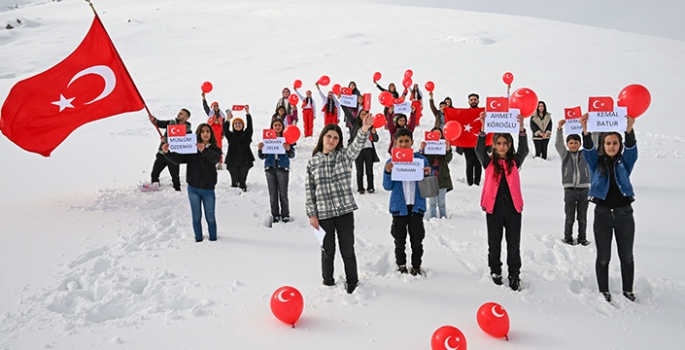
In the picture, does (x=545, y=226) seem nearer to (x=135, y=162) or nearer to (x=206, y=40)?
(x=135, y=162)

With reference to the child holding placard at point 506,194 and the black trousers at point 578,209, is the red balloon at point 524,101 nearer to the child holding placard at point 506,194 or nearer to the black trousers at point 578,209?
the child holding placard at point 506,194

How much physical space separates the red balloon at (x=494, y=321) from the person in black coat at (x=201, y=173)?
4097 mm

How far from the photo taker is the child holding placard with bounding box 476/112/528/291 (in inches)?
184

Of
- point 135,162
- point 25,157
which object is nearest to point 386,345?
point 135,162

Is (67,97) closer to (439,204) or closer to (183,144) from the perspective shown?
(183,144)

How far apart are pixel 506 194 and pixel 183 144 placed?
14.5 feet

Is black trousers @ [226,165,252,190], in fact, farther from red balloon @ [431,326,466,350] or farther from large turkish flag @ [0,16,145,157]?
red balloon @ [431,326,466,350]

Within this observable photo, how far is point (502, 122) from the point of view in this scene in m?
4.76

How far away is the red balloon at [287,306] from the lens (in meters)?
3.92

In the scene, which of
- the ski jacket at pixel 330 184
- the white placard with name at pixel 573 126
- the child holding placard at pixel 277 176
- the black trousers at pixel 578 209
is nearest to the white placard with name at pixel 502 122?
the ski jacket at pixel 330 184

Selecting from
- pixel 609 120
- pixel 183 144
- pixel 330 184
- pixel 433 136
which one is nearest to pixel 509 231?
pixel 609 120

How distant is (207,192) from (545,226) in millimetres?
A: 5522

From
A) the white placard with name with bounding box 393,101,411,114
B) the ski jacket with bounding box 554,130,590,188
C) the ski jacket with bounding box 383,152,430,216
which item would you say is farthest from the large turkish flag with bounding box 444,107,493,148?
the ski jacket with bounding box 383,152,430,216

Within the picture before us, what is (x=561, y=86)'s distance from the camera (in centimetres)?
2220
